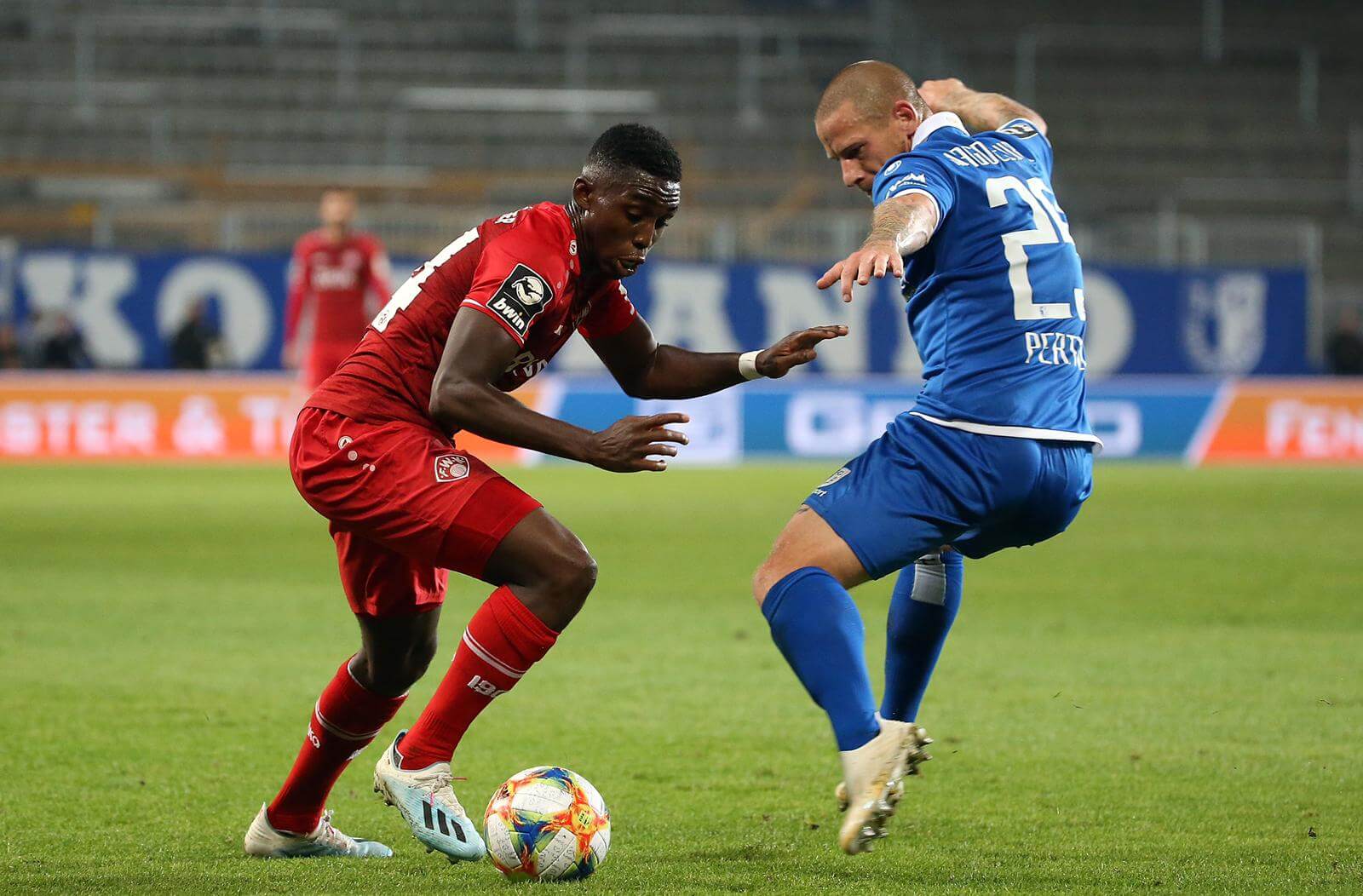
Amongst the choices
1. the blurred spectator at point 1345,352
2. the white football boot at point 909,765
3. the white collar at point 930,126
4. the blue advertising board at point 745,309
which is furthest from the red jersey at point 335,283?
the blurred spectator at point 1345,352

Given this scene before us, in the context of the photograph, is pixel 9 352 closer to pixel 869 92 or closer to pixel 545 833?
pixel 869 92

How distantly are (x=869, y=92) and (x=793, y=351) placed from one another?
0.73m

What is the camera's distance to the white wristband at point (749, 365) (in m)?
4.56

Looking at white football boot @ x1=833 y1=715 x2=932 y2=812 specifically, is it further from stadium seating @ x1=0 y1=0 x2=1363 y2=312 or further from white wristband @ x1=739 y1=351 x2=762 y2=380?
stadium seating @ x1=0 y1=0 x2=1363 y2=312

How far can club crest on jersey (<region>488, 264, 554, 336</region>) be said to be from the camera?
155 inches

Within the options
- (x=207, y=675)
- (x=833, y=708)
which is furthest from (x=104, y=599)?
(x=833, y=708)

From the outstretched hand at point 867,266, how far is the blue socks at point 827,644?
72cm

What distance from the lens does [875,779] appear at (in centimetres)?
360

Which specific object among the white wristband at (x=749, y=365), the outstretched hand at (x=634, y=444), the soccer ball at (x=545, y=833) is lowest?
the soccer ball at (x=545, y=833)

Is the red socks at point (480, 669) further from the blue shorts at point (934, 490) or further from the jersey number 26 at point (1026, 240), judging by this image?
the jersey number 26 at point (1026, 240)

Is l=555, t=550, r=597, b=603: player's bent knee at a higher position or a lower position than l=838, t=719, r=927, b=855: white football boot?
higher

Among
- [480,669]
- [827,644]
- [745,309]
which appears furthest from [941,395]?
[745,309]

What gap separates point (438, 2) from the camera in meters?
27.1

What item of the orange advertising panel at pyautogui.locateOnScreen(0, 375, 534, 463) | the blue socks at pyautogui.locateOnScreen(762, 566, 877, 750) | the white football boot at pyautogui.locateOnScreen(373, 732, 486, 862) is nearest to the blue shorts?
the blue socks at pyautogui.locateOnScreen(762, 566, 877, 750)
